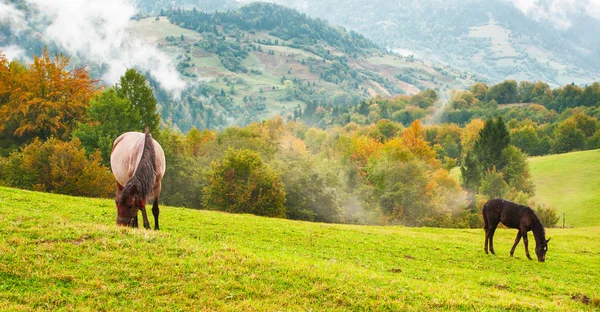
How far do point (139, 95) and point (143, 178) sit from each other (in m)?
51.9

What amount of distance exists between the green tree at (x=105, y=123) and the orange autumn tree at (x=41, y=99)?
3.13 meters

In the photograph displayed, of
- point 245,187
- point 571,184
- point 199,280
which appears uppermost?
point 571,184

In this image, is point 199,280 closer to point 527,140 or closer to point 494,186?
point 494,186

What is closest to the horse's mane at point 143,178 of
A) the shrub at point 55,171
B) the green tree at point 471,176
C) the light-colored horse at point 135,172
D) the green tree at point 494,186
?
the light-colored horse at point 135,172

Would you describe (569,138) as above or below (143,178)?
above

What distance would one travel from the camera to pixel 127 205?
14.3m

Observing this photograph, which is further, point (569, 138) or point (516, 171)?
point (569, 138)

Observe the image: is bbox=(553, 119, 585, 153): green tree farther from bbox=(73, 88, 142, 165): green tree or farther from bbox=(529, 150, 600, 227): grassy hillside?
bbox=(73, 88, 142, 165): green tree

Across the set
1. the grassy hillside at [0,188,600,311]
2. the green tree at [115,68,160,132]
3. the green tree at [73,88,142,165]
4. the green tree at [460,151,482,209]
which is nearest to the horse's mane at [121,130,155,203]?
the grassy hillside at [0,188,600,311]

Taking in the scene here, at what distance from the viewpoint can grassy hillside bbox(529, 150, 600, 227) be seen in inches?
3162

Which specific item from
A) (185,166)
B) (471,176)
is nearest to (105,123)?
(185,166)

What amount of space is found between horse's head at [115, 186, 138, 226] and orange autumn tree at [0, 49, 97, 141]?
47.3m

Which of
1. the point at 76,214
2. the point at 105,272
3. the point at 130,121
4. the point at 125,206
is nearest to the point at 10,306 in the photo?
the point at 105,272

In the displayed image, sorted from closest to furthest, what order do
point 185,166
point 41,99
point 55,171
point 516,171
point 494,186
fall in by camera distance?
1. point 55,171
2. point 41,99
3. point 185,166
4. point 494,186
5. point 516,171
